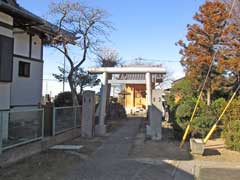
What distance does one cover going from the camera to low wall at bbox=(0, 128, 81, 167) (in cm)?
830

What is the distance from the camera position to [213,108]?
1580cm

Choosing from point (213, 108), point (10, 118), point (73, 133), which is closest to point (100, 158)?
point (10, 118)

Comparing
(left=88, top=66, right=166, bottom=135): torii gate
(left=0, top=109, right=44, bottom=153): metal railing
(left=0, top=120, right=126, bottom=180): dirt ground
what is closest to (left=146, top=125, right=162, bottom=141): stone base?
(left=88, top=66, right=166, bottom=135): torii gate

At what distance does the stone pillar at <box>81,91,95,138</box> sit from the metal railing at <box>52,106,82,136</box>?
46cm

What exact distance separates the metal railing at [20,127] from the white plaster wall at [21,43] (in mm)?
3778

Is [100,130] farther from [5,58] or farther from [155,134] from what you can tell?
[5,58]

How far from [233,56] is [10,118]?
13939mm

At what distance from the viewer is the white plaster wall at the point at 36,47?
14.9 meters

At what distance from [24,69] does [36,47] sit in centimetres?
137

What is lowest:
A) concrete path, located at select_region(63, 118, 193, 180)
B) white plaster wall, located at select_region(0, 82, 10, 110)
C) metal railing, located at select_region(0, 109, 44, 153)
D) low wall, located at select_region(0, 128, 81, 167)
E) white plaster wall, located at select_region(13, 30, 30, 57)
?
concrete path, located at select_region(63, 118, 193, 180)

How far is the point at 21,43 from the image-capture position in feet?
45.6

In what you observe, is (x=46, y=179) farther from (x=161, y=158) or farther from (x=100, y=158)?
(x=161, y=158)

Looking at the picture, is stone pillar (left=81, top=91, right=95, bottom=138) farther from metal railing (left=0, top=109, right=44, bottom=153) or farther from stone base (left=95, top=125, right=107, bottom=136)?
metal railing (left=0, top=109, right=44, bottom=153)

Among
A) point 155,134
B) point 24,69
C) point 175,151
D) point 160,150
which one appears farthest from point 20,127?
point 155,134
